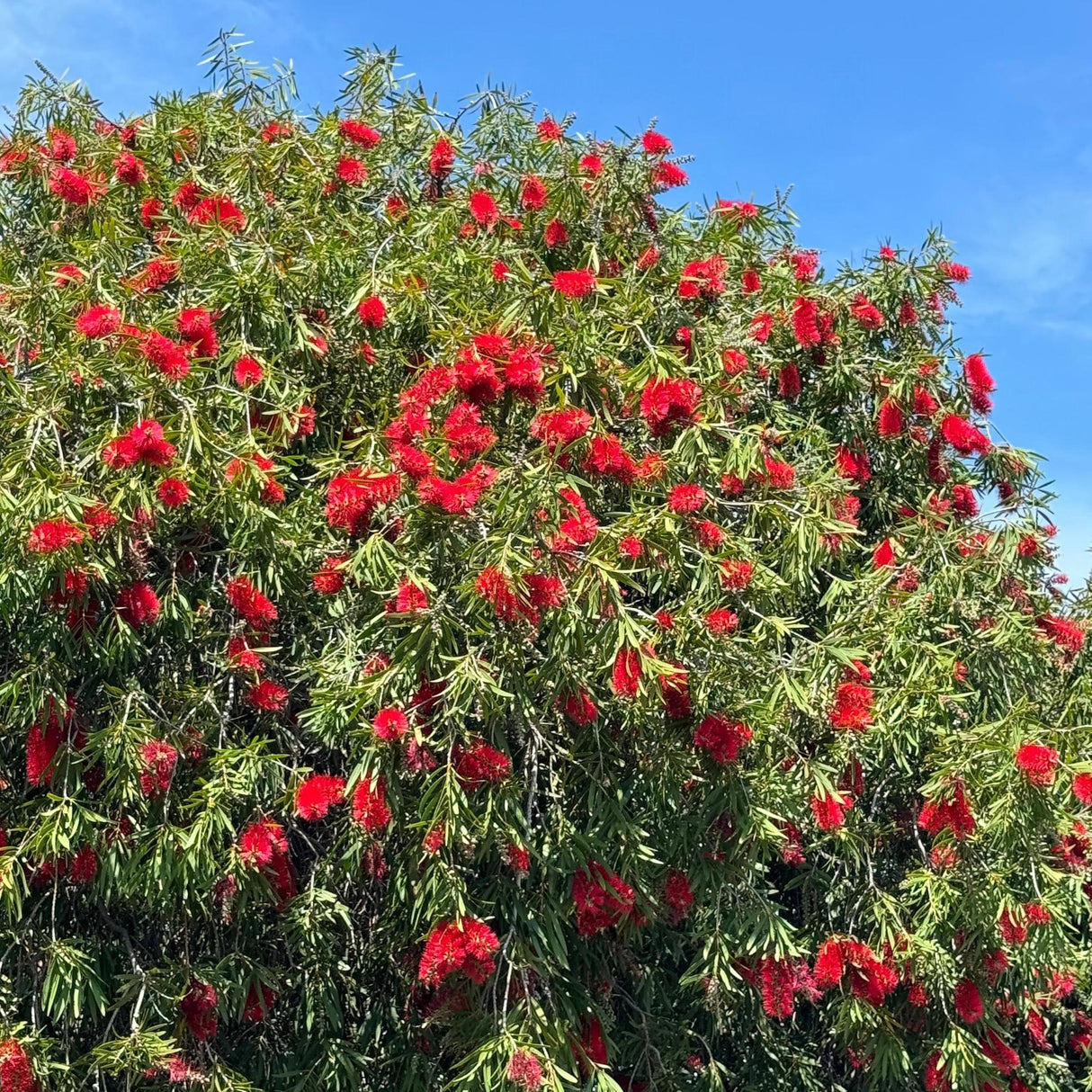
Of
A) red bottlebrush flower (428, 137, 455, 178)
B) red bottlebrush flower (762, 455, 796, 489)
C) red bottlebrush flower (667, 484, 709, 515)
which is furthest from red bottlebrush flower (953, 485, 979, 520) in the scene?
red bottlebrush flower (428, 137, 455, 178)

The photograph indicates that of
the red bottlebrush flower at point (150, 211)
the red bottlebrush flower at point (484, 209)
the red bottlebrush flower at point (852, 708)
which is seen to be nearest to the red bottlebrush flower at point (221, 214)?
the red bottlebrush flower at point (150, 211)

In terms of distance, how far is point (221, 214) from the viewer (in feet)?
16.1

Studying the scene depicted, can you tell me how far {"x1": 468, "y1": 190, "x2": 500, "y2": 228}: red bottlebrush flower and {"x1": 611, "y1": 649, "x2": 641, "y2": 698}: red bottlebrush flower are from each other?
2.61m

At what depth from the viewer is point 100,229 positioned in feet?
15.8

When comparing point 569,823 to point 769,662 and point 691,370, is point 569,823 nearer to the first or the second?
point 769,662

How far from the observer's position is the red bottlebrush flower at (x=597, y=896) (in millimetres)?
3736

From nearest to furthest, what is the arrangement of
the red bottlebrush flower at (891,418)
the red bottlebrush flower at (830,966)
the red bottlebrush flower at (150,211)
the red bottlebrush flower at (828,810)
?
the red bottlebrush flower at (828,810) → the red bottlebrush flower at (830,966) → the red bottlebrush flower at (150,211) → the red bottlebrush flower at (891,418)

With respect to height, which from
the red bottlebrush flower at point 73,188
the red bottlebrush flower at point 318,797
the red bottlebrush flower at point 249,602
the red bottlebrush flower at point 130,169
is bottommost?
the red bottlebrush flower at point 318,797

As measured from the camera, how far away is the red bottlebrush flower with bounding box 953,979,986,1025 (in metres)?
4.45

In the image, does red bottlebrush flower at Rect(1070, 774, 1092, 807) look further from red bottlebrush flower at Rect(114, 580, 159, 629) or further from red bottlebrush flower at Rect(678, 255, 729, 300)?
red bottlebrush flower at Rect(114, 580, 159, 629)

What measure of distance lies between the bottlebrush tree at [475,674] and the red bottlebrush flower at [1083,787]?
0.05 meters

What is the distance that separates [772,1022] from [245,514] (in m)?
3.14

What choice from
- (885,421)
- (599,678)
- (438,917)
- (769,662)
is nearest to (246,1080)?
(438,917)

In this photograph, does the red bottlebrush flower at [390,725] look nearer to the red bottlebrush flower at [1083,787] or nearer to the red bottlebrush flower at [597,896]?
the red bottlebrush flower at [597,896]
